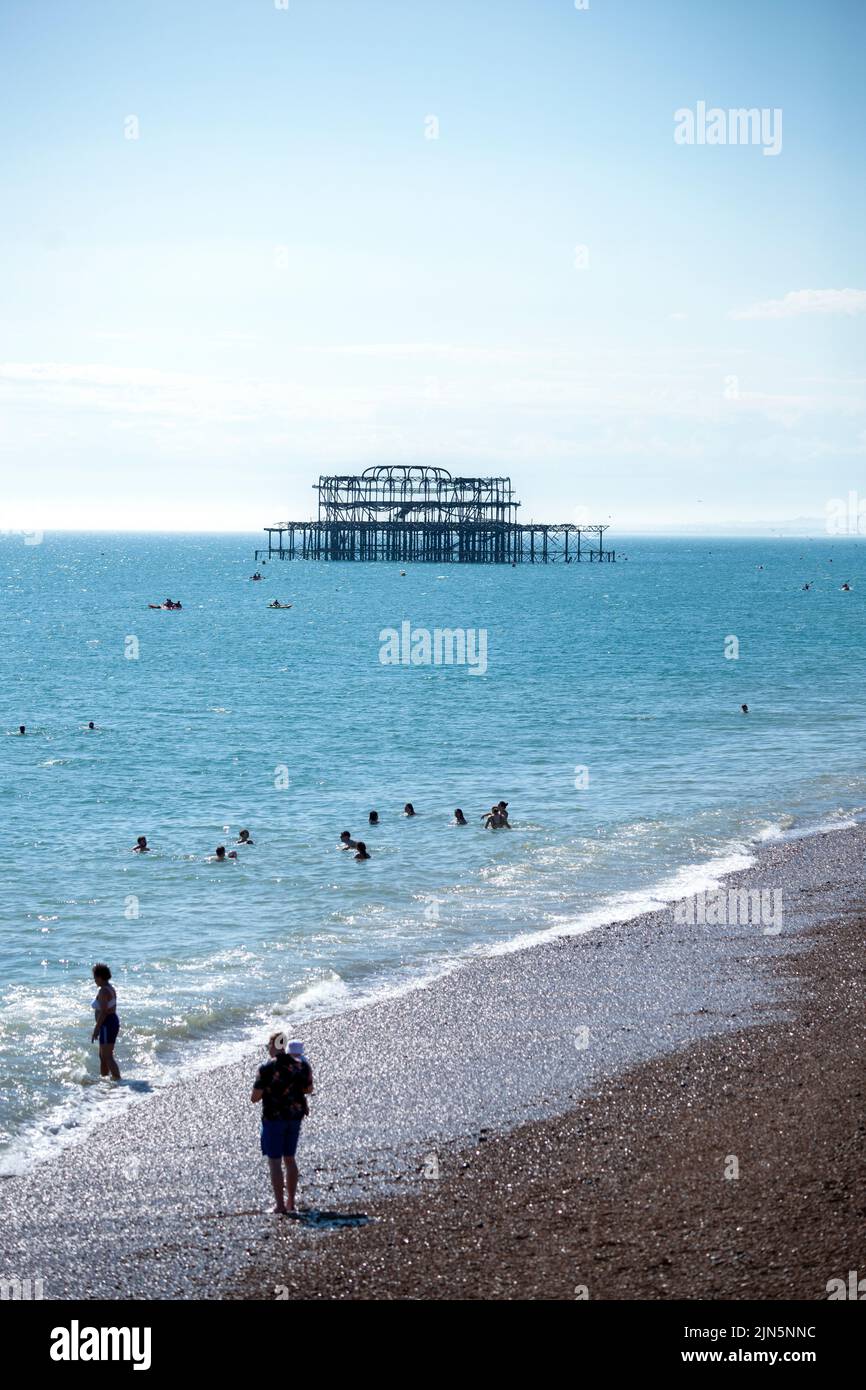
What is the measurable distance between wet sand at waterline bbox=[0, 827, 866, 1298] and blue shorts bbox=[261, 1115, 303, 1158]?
60 cm

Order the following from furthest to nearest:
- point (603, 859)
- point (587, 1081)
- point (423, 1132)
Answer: point (603, 859) < point (587, 1081) < point (423, 1132)

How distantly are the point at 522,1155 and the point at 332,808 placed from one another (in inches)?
827

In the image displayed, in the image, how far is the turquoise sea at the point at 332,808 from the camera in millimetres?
19547

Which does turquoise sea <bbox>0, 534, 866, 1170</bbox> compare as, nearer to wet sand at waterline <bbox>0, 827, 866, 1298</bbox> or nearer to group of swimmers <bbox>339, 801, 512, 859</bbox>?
group of swimmers <bbox>339, 801, 512, 859</bbox>

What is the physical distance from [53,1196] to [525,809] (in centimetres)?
2137

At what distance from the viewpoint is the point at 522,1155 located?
13023 mm

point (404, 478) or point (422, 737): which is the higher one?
point (404, 478)

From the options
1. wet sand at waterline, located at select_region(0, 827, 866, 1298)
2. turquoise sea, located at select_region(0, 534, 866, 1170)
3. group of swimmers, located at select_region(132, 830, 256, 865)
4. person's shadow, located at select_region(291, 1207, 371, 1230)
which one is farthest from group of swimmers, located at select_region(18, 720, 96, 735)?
person's shadow, located at select_region(291, 1207, 371, 1230)

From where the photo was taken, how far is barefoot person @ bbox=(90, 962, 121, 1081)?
16.0 meters

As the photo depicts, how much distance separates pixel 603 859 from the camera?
27.7 metres

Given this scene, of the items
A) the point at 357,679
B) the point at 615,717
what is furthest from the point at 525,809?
the point at 357,679

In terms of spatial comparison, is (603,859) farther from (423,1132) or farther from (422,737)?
(422,737)

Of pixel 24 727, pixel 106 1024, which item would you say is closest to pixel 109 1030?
pixel 106 1024

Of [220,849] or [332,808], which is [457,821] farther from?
[220,849]
